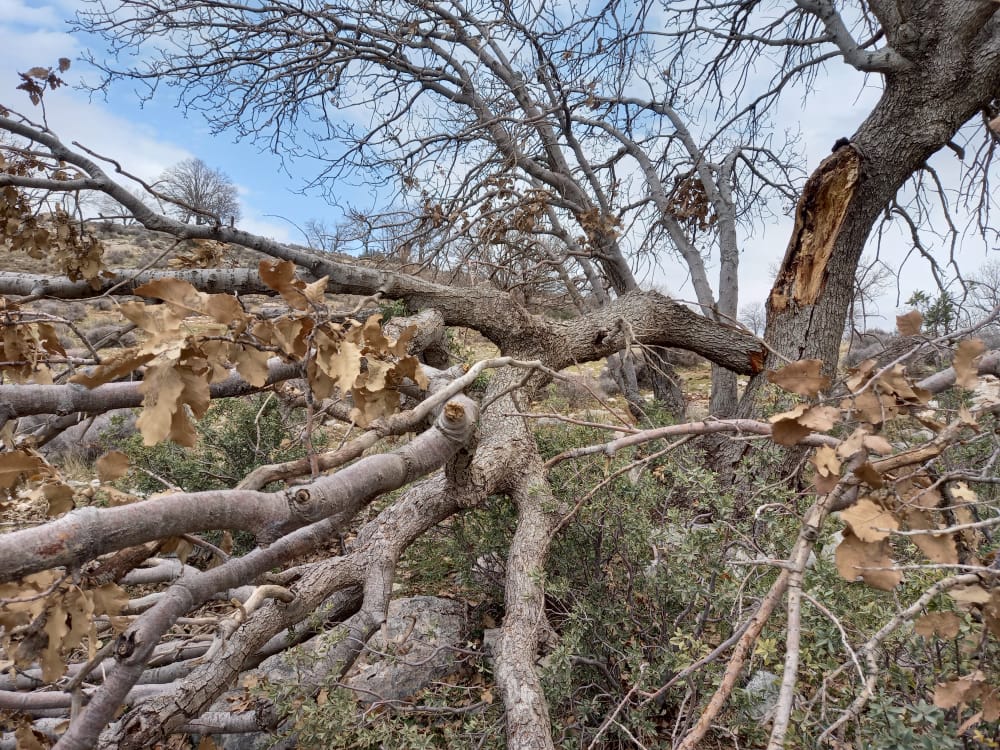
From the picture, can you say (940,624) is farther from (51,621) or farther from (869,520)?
(51,621)

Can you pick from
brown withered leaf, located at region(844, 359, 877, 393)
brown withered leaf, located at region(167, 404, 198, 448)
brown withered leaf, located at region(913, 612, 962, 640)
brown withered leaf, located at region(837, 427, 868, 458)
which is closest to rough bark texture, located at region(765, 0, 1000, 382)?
→ brown withered leaf, located at region(844, 359, 877, 393)

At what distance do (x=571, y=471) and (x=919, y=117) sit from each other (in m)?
3.70

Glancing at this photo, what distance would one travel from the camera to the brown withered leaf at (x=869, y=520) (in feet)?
2.89

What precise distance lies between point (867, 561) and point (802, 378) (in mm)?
369

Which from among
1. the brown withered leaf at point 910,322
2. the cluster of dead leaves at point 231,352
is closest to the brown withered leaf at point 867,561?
the brown withered leaf at point 910,322

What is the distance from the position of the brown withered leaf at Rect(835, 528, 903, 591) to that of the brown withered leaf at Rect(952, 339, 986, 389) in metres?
0.45

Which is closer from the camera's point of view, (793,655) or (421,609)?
(793,655)

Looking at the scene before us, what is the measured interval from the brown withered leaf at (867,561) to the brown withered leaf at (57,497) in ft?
5.35

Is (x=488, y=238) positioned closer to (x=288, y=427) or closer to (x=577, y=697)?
(x=288, y=427)

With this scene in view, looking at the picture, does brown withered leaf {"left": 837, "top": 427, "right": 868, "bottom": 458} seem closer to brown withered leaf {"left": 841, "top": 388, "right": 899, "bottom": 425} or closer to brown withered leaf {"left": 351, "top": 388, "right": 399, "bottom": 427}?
brown withered leaf {"left": 841, "top": 388, "right": 899, "bottom": 425}

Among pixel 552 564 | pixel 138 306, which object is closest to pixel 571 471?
pixel 552 564

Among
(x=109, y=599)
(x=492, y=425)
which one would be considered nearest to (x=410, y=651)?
(x=492, y=425)

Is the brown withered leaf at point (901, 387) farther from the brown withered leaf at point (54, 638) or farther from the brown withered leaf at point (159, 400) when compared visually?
the brown withered leaf at point (54, 638)

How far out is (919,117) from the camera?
3760 millimetres
